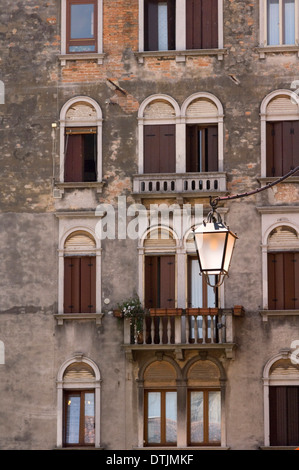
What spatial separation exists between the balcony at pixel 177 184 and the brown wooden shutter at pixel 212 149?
523mm

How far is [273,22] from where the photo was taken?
34.8 m

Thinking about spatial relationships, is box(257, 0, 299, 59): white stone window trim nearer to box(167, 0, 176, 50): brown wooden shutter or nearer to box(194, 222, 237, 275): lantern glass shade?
box(167, 0, 176, 50): brown wooden shutter

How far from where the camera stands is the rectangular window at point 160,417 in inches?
1316

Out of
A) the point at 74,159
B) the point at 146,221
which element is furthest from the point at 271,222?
the point at 74,159

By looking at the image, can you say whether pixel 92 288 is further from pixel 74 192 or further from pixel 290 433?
pixel 290 433

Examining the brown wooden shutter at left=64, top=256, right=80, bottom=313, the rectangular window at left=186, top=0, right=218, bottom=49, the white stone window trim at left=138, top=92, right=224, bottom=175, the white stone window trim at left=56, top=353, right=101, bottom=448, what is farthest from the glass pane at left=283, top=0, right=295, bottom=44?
the white stone window trim at left=56, top=353, right=101, bottom=448

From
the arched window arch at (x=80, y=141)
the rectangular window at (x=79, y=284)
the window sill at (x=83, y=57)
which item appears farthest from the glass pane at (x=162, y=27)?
the rectangular window at (x=79, y=284)

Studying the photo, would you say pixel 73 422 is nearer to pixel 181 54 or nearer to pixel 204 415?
pixel 204 415

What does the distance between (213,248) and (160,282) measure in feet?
46.8

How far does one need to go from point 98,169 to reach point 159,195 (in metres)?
1.76

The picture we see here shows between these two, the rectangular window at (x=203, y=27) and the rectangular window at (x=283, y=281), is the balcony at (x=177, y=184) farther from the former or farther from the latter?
the rectangular window at (x=203, y=27)

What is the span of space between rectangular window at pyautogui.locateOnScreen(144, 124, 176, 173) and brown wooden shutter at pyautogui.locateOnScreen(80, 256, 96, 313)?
290cm

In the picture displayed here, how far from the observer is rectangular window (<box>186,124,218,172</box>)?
1356 inches
